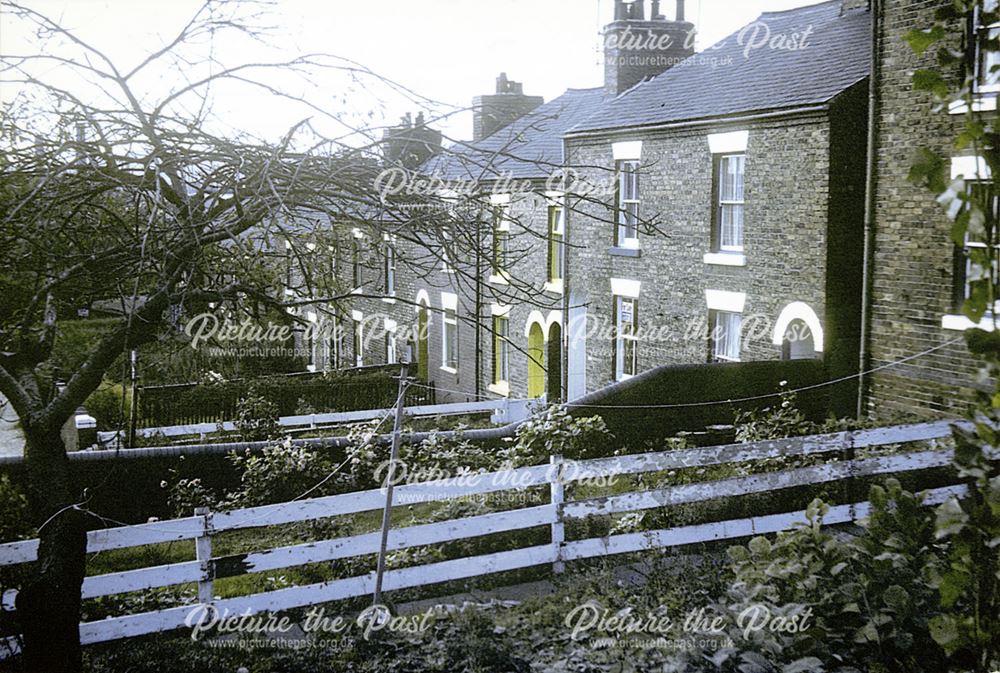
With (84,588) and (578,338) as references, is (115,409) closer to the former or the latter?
(578,338)

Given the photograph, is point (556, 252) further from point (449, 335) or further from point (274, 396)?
point (274, 396)

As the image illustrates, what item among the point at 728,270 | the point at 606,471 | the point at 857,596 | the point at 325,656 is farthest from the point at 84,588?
the point at 728,270

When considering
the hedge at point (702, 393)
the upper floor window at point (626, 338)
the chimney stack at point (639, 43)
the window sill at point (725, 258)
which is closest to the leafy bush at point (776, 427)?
the hedge at point (702, 393)

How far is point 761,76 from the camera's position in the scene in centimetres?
1525

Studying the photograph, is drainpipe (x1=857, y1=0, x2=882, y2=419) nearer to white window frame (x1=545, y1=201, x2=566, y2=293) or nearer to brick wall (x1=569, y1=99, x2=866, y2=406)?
brick wall (x1=569, y1=99, x2=866, y2=406)

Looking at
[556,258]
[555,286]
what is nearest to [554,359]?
[555,286]

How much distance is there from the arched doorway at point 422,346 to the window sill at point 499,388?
9.86 feet

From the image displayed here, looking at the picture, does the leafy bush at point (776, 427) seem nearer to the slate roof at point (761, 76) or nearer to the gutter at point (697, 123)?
the gutter at point (697, 123)

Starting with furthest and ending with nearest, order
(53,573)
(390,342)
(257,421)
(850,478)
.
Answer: (390,342) → (257,421) → (850,478) → (53,573)

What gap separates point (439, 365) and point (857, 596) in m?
19.8

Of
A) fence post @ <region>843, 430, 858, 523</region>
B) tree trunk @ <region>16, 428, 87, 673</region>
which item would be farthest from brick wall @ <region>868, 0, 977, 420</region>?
tree trunk @ <region>16, 428, 87, 673</region>

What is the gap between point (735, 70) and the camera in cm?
1623

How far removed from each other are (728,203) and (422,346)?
12.2m

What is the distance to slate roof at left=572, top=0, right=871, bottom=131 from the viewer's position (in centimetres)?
1386
